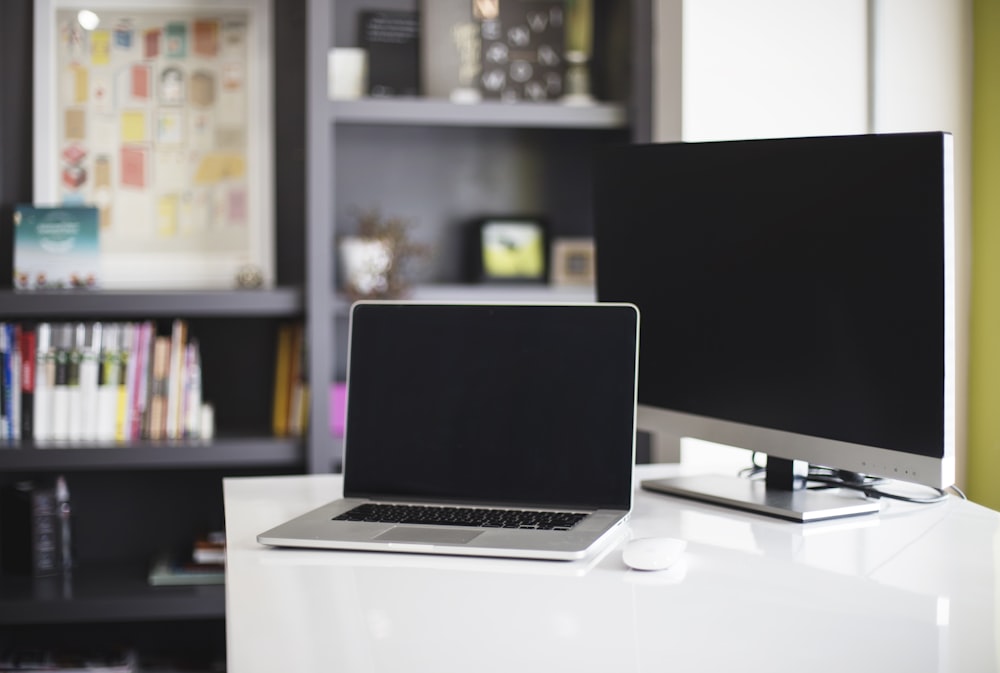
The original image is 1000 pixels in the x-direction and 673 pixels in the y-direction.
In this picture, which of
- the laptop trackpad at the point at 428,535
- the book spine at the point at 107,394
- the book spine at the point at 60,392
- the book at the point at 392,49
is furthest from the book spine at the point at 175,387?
the laptop trackpad at the point at 428,535

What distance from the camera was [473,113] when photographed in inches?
111

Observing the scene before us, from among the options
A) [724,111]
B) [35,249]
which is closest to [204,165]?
[35,249]

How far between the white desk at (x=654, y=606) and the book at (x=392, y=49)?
1785 millimetres

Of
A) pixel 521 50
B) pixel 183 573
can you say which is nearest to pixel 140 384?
pixel 183 573

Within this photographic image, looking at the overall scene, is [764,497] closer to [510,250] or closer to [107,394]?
[510,250]

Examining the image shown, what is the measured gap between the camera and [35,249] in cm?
276

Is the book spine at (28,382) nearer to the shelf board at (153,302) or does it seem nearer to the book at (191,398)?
the shelf board at (153,302)

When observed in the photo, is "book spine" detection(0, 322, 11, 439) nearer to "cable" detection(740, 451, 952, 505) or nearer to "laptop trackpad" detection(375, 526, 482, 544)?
"laptop trackpad" detection(375, 526, 482, 544)

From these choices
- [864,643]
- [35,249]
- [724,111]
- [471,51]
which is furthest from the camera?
[471,51]

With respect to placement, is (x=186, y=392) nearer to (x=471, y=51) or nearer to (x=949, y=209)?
(x=471, y=51)

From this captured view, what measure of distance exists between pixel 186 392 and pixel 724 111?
4.71 ft

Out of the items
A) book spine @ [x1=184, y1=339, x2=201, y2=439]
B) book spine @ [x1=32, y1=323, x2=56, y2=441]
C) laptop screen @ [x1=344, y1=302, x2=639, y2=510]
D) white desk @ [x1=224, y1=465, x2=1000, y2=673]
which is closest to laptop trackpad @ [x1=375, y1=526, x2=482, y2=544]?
white desk @ [x1=224, y1=465, x2=1000, y2=673]

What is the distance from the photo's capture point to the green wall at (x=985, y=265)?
235cm

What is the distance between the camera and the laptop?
4.82 feet
